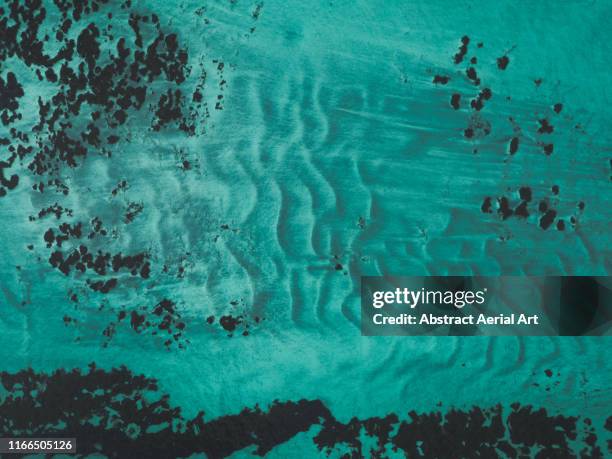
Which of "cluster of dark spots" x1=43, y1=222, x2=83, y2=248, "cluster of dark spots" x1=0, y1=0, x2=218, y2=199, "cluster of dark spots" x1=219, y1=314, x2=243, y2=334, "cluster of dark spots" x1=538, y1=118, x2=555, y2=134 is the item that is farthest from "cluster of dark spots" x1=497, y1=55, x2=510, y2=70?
"cluster of dark spots" x1=43, y1=222, x2=83, y2=248

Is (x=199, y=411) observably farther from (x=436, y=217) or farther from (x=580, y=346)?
(x=580, y=346)

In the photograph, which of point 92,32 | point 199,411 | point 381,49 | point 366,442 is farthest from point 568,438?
point 92,32

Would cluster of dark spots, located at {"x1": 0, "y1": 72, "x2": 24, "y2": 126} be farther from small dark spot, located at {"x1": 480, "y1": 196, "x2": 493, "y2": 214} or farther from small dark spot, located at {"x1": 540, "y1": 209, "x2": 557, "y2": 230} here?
small dark spot, located at {"x1": 540, "y1": 209, "x2": 557, "y2": 230}

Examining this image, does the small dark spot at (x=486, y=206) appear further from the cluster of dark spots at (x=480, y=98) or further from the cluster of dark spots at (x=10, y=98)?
the cluster of dark spots at (x=10, y=98)

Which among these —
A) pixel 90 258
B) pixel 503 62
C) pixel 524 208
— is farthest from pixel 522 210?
pixel 90 258

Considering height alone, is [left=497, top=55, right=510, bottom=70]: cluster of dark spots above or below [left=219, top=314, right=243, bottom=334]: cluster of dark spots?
above
